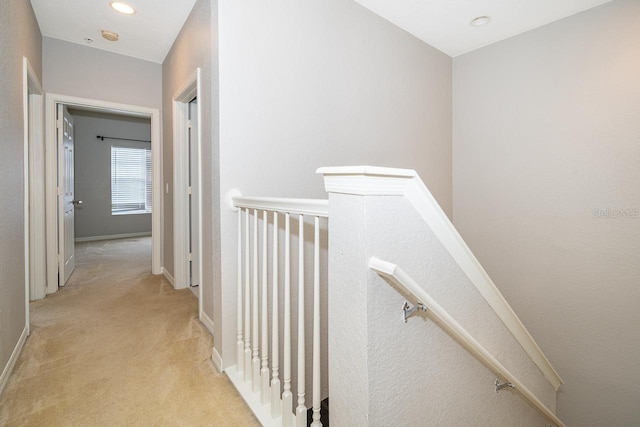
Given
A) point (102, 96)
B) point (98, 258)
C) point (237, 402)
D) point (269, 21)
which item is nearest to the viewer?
point (237, 402)

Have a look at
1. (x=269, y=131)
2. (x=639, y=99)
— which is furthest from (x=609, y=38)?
(x=269, y=131)

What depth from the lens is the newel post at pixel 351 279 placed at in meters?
0.82

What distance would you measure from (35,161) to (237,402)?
3.00 meters

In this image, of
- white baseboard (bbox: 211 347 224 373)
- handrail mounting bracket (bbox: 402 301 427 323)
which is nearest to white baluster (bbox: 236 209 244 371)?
white baseboard (bbox: 211 347 224 373)

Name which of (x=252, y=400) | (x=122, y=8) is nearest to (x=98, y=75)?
(x=122, y=8)

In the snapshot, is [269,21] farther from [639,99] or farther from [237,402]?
[639,99]

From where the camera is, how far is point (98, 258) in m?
4.57

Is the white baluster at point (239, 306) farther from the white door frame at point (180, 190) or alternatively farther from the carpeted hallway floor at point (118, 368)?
the white door frame at point (180, 190)

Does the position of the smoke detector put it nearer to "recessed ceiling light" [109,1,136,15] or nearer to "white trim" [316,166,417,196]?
"recessed ceiling light" [109,1,136,15]

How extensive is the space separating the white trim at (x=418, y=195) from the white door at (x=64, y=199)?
141 inches

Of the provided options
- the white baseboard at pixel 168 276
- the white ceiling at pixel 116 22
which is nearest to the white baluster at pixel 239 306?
the white baseboard at pixel 168 276

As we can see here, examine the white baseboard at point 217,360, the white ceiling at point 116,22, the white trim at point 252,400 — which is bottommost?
the white trim at point 252,400

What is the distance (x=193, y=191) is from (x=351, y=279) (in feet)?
8.97

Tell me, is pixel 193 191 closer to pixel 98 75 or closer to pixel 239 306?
pixel 98 75
